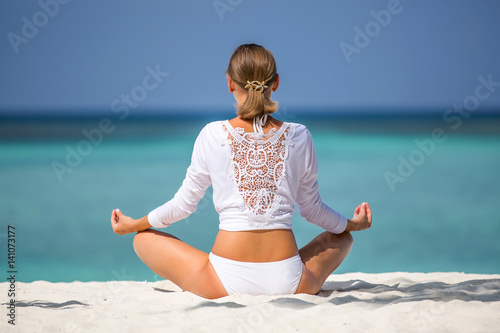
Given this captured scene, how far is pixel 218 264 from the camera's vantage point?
6.85 feet

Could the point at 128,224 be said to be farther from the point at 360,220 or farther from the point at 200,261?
the point at 360,220

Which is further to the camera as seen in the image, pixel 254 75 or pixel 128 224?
pixel 128 224

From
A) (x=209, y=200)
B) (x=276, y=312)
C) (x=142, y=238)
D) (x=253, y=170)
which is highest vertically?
(x=209, y=200)

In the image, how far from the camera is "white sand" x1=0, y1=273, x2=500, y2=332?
1.72m

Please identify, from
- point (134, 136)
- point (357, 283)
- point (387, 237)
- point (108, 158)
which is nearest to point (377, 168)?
point (387, 237)

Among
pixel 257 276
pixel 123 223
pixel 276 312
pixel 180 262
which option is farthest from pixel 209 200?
pixel 276 312

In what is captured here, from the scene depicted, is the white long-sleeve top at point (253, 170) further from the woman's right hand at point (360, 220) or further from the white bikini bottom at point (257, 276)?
the woman's right hand at point (360, 220)

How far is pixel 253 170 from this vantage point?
2.07 meters

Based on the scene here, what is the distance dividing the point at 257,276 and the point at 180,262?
0.34 meters

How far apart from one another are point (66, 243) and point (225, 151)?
9.06 ft

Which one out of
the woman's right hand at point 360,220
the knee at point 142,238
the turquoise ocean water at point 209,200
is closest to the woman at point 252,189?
the knee at point 142,238

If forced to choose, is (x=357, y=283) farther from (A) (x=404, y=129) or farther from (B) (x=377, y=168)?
(A) (x=404, y=129)

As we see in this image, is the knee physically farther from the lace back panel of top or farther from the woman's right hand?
the woman's right hand

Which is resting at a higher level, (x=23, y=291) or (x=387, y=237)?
(x=387, y=237)
